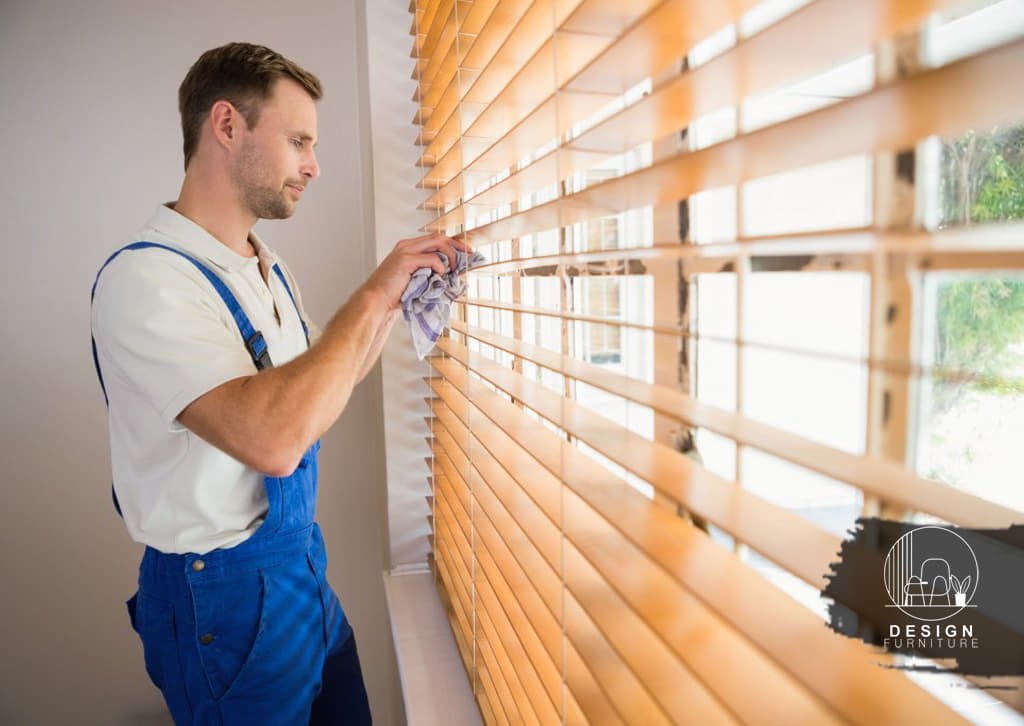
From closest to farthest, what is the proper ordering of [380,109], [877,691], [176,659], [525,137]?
[877,691] → [525,137] → [176,659] → [380,109]

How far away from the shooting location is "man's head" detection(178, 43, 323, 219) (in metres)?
1.31

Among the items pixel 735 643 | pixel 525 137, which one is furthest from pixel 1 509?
pixel 735 643

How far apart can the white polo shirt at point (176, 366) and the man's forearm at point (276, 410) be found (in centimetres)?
3

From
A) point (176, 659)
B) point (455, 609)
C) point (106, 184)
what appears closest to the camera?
point (176, 659)

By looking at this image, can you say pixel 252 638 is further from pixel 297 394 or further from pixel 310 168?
pixel 310 168

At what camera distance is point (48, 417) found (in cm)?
218

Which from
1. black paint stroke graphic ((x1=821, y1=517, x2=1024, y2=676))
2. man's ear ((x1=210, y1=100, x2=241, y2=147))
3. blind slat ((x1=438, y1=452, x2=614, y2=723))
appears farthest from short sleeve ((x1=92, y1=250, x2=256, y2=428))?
black paint stroke graphic ((x1=821, y1=517, x2=1024, y2=676))

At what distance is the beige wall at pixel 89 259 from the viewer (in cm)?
208

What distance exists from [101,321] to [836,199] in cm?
106

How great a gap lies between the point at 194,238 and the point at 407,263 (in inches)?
18.6

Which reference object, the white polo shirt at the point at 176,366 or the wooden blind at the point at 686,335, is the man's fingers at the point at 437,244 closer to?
the wooden blind at the point at 686,335

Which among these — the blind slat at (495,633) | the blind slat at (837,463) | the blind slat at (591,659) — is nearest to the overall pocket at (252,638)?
the blind slat at (495,633)

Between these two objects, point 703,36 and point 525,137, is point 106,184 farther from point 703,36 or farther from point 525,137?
point 703,36

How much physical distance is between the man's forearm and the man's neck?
0.47m
